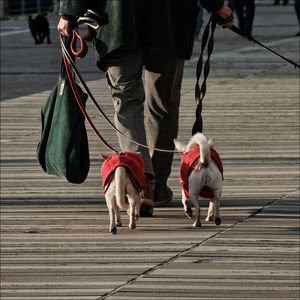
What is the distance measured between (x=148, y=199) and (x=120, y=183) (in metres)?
1.18

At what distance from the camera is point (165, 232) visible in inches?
252

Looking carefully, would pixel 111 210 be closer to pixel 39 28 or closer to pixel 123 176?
pixel 123 176

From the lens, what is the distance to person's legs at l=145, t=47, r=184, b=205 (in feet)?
19.3

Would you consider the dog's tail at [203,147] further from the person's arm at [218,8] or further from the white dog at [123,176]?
the person's arm at [218,8]


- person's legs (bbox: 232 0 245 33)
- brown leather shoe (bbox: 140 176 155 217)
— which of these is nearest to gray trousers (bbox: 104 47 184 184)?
brown leather shoe (bbox: 140 176 155 217)

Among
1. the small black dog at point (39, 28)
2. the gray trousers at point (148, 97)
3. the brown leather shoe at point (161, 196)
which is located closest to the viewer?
the gray trousers at point (148, 97)

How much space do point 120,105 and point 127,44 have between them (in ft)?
1.48

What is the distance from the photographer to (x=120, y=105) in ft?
18.0

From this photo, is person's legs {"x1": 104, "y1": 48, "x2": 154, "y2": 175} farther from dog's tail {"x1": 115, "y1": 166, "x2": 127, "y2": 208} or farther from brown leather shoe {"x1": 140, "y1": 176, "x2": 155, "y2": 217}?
dog's tail {"x1": 115, "y1": 166, "x2": 127, "y2": 208}

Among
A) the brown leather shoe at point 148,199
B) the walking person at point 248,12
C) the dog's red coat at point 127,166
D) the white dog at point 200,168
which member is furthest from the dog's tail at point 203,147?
the walking person at point 248,12

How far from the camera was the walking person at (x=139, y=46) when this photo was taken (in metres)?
5.08

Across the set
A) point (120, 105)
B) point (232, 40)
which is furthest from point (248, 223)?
point (232, 40)

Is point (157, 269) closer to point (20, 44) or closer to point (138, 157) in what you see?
point (138, 157)

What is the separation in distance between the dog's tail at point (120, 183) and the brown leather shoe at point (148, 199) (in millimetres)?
770
